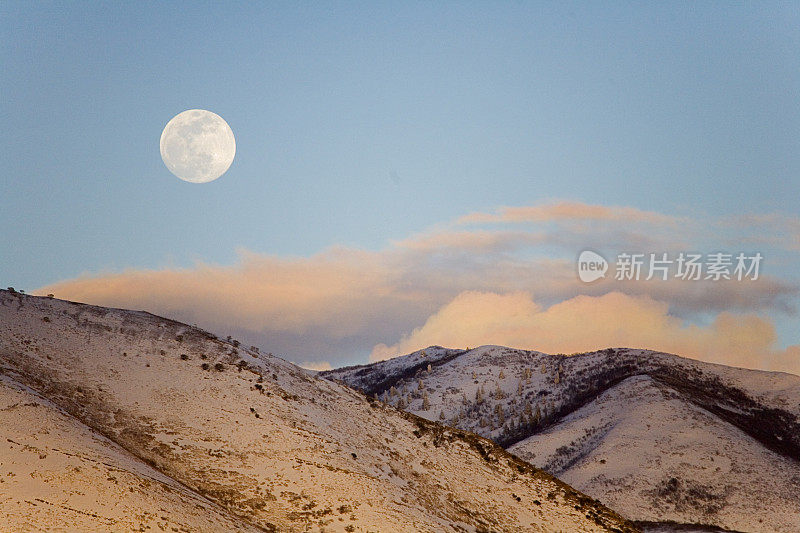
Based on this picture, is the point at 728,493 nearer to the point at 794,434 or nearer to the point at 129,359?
the point at 794,434

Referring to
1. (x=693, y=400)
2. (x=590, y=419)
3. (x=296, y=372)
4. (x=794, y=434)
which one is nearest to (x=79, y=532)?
(x=296, y=372)

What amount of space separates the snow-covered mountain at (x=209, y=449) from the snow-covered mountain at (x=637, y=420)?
2485cm

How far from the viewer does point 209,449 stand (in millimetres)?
32188

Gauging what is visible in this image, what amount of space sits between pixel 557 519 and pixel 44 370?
25721mm

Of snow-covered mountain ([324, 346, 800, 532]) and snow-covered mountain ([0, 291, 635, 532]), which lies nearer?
snow-covered mountain ([0, 291, 635, 532])

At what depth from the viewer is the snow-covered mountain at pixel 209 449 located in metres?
24.1

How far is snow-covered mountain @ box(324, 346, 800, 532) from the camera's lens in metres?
60.2

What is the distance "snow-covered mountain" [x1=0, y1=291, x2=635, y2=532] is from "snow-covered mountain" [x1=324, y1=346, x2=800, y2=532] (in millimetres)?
24847

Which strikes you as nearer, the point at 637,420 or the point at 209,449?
the point at 209,449

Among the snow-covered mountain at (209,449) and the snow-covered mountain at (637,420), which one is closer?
the snow-covered mountain at (209,449)

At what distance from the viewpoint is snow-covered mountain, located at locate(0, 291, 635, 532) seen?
24094 millimetres

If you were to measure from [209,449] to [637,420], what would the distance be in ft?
175

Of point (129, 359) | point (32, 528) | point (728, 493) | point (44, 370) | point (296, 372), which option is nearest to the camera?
point (32, 528)

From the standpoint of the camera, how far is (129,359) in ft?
122
